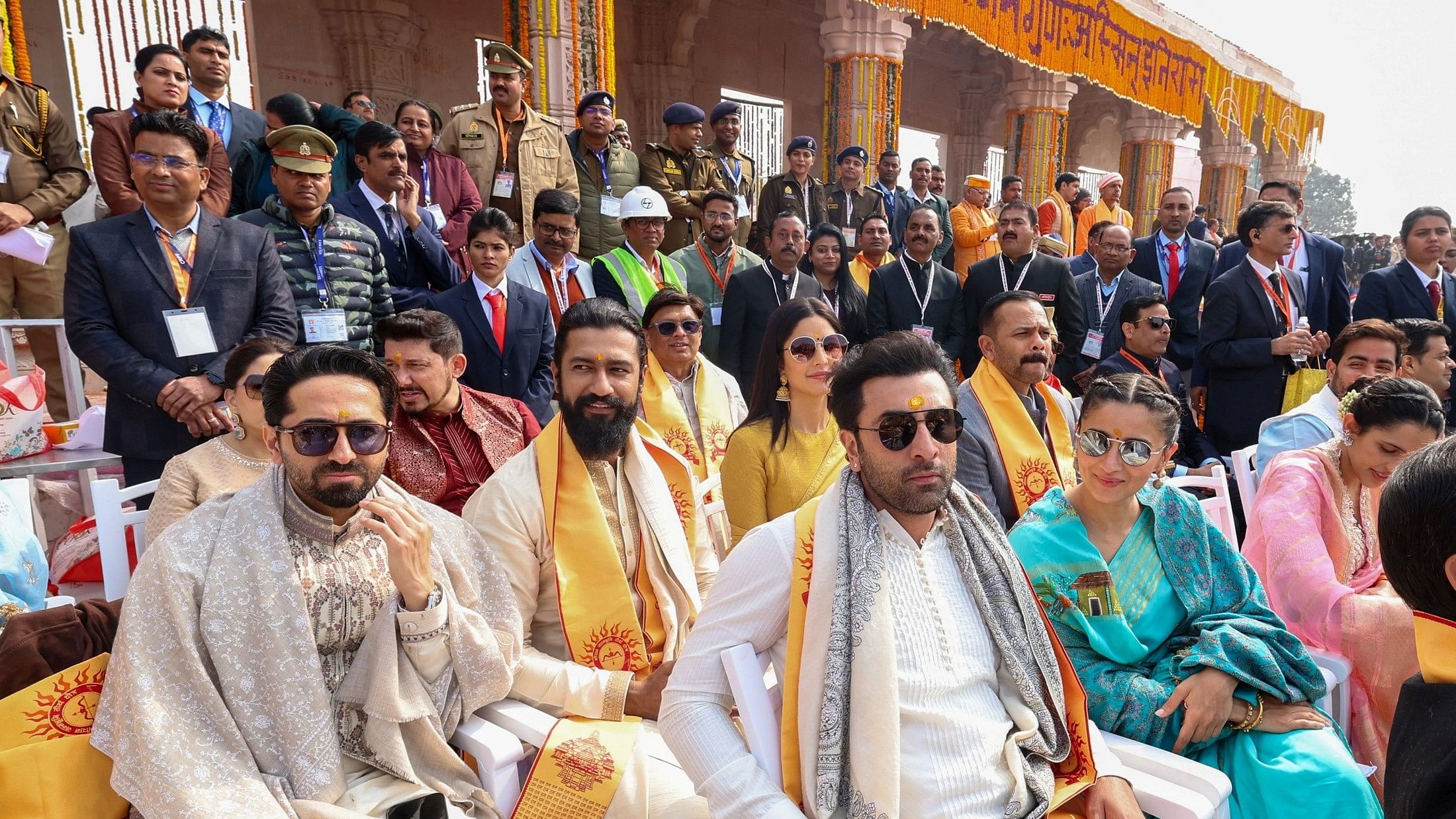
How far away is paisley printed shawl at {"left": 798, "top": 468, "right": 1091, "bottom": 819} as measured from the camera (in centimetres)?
157

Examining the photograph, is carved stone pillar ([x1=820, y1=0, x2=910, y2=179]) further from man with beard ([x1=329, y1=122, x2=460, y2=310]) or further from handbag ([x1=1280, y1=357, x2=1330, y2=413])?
man with beard ([x1=329, y1=122, x2=460, y2=310])

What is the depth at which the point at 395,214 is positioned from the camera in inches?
170

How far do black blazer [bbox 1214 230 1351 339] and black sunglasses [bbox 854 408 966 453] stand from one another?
429 cm

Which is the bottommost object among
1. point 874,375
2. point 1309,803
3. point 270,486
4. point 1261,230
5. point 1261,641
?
point 1309,803

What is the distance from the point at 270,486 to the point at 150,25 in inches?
332

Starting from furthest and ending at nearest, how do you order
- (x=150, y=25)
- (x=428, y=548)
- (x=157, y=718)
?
(x=150, y=25)
(x=428, y=548)
(x=157, y=718)

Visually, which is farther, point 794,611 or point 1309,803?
point 1309,803

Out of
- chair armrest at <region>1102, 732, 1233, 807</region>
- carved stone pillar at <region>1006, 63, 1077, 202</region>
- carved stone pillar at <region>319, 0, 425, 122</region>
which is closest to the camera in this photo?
chair armrest at <region>1102, 732, 1233, 807</region>

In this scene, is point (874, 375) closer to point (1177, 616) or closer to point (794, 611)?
point (794, 611)

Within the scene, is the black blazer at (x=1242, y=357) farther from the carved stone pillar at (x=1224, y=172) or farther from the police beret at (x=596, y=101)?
the carved stone pillar at (x=1224, y=172)

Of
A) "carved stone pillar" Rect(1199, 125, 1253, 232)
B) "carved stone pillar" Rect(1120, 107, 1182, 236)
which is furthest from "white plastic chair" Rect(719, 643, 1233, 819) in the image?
"carved stone pillar" Rect(1199, 125, 1253, 232)

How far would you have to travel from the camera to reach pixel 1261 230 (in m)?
4.73

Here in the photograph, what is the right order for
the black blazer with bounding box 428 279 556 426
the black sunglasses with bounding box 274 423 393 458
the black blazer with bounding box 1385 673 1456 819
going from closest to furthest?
1. the black blazer with bounding box 1385 673 1456 819
2. the black sunglasses with bounding box 274 423 393 458
3. the black blazer with bounding box 428 279 556 426

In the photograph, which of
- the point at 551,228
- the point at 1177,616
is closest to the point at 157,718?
the point at 1177,616
